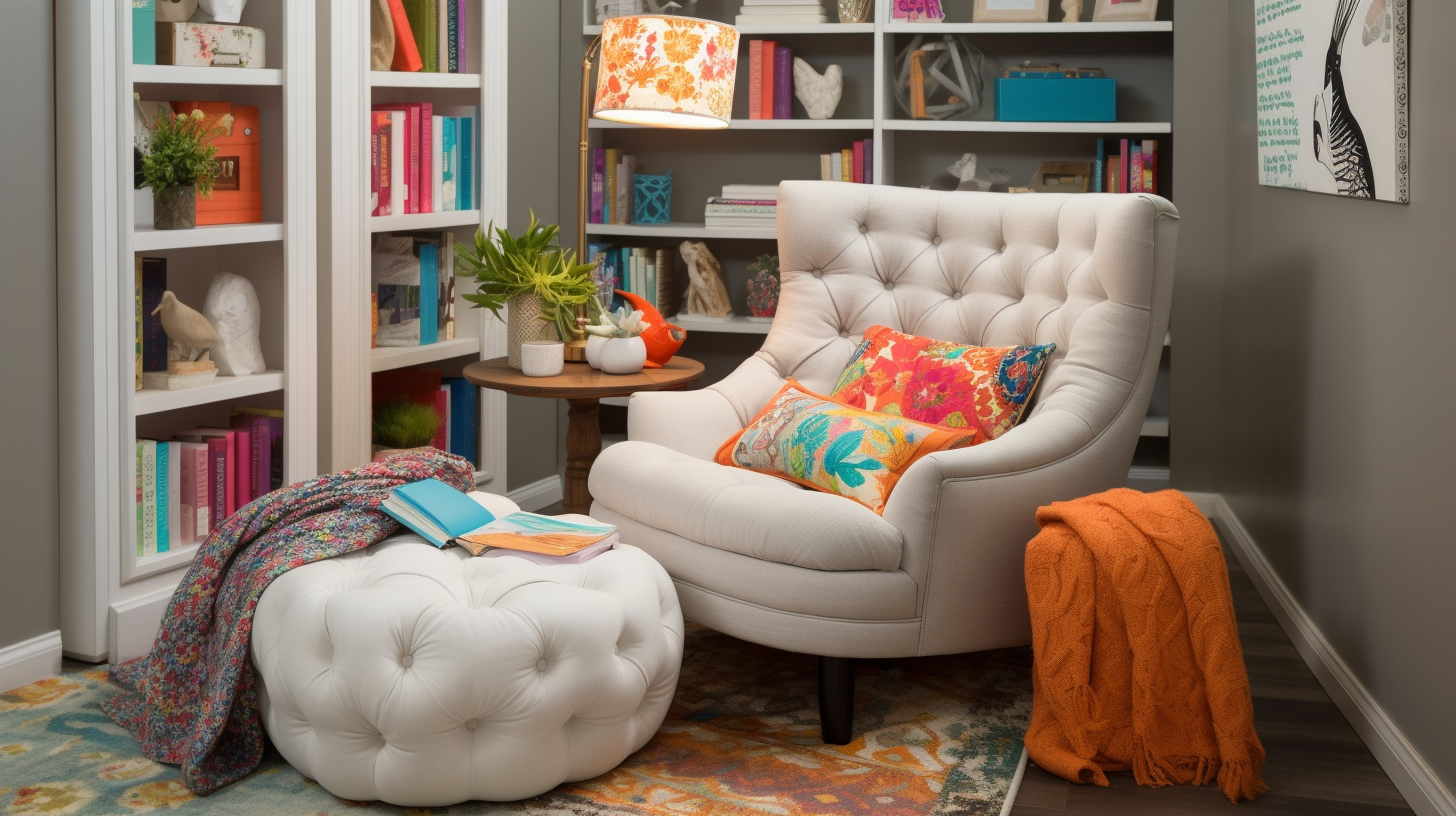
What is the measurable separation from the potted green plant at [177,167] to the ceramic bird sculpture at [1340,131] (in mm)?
2319

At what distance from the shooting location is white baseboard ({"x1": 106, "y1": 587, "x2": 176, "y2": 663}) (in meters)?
2.71

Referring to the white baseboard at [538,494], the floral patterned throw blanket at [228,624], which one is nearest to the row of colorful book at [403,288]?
the white baseboard at [538,494]

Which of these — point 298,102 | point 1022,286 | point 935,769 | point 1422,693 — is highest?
point 298,102

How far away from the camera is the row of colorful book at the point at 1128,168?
3.98 meters

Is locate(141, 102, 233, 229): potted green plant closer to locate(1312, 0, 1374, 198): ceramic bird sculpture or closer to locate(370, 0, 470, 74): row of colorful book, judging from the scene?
locate(370, 0, 470, 74): row of colorful book

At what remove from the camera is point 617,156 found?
444 centimetres

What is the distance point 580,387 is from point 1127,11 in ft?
7.03

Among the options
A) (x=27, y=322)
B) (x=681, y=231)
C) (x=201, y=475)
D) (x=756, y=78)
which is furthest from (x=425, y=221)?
(x=756, y=78)

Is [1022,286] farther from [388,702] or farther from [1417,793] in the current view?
[388,702]

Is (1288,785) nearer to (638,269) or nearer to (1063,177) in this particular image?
(1063,177)

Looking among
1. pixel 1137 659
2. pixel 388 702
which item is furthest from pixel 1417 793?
pixel 388 702

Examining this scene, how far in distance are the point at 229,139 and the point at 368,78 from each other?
42 centimetres

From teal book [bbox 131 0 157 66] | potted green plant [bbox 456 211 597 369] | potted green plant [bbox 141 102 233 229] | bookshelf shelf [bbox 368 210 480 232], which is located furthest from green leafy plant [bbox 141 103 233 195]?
potted green plant [bbox 456 211 597 369]

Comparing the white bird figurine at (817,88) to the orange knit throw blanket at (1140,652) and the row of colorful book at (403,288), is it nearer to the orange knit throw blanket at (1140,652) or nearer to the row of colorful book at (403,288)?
the row of colorful book at (403,288)
